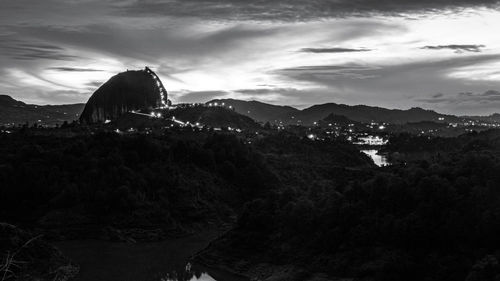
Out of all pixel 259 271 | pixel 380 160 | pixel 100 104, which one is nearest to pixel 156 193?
pixel 259 271

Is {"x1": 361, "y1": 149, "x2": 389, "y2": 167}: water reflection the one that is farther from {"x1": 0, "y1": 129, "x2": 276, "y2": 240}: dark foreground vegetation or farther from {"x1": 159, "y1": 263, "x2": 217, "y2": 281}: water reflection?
{"x1": 159, "y1": 263, "x2": 217, "y2": 281}: water reflection

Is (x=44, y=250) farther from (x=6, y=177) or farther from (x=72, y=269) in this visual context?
(x=6, y=177)

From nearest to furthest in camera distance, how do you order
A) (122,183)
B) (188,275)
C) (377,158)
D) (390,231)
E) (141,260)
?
(390,231), (188,275), (141,260), (122,183), (377,158)

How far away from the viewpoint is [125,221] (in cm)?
6681

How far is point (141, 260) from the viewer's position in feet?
181

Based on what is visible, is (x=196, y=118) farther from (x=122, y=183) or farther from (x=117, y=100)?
(x=122, y=183)

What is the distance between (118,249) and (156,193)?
54.6 ft

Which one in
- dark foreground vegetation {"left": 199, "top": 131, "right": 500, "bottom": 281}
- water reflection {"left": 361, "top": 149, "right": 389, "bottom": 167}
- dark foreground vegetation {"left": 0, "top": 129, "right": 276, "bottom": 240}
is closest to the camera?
dark foreground vegetation {"left": 199, "top": 131, "right": 500, "bottom": 281}

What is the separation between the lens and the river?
47.9 m

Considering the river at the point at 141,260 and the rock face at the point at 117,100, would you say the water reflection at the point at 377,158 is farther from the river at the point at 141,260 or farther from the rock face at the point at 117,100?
the river at the point at 141,260

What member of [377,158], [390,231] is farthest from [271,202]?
[377,158]

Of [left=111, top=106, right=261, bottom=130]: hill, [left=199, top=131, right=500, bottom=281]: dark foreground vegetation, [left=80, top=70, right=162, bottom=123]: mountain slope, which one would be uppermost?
[left=80, top=70, right=162, bottom=123]: mountain slope

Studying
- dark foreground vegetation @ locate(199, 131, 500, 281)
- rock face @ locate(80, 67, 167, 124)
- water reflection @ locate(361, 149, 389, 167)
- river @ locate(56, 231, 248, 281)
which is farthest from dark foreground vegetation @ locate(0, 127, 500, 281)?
rock face @ locate(80, 67, 167, 124)

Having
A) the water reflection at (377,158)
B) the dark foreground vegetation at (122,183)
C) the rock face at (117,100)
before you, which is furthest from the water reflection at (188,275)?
the rock face at (117,100)
